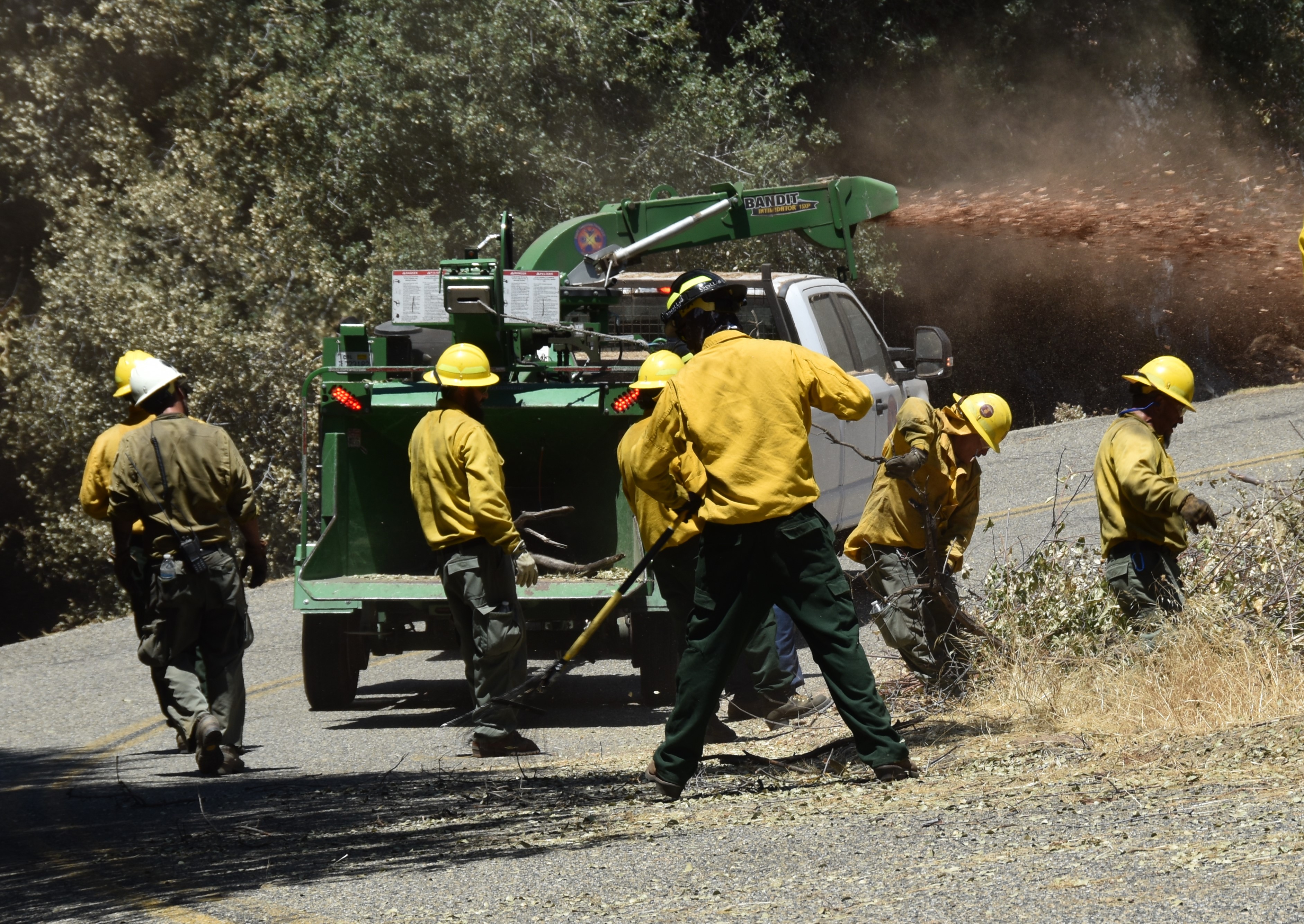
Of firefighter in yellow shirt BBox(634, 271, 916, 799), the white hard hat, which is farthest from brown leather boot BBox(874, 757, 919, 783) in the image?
the white hard hat

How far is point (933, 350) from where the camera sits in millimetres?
10164

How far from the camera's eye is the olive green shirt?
746 cm

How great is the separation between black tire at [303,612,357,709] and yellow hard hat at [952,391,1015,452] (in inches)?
144

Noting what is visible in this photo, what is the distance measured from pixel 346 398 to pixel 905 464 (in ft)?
11.1

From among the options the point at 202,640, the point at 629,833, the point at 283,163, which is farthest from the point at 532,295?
the point at 283,163

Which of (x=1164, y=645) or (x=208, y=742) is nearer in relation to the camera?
(x=1164, y=645)

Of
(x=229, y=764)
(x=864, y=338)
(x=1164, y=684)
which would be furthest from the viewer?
(x=864, y=338)

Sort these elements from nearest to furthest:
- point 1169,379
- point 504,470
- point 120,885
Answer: point 120,885
point 1169,379
point 504,470

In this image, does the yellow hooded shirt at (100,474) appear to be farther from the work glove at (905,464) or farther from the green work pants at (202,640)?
the work glove at (905,464)

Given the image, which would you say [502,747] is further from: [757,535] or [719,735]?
[757,535]

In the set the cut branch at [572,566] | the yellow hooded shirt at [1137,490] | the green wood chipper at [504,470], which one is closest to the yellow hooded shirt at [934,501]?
the yellow hooded shirt at [1137,490]

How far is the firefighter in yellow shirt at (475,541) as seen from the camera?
24.6ft

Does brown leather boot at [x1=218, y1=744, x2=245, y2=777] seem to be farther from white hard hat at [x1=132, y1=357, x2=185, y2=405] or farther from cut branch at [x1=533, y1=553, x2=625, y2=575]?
cut branch at [x1=533, y1=553, x2=625, y2=575]

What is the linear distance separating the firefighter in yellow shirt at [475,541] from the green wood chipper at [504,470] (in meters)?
0.65
